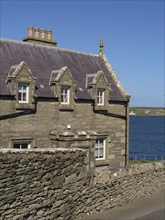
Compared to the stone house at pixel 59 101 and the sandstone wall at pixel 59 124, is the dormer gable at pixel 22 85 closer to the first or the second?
the stone house at pixel 59 101

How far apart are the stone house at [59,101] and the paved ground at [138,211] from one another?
10.6 feet

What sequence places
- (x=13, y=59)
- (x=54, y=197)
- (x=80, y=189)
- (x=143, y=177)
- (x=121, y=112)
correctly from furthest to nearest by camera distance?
(x=121, y=112), (x=13, y=59), (x=143, y=177), (x=80, y=189), (x=54, y=197)

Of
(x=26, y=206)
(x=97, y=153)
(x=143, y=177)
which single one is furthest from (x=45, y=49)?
(x=26, y=206)

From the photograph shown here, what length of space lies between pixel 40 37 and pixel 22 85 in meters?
6.60

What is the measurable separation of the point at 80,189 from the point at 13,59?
10746mm

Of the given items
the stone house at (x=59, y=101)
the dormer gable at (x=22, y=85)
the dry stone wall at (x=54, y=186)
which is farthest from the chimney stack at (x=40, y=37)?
the dry stone wall at (x=54, y=186)

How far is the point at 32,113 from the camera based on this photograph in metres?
19.3

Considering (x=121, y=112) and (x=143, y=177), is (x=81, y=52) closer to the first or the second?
(x=121, y=112)

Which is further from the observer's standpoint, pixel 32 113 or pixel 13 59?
pixel 13 59

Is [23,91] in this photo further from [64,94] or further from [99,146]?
[99,146]

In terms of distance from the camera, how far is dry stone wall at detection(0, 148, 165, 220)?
10.1 meters

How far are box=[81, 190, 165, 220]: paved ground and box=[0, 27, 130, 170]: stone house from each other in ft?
10.6

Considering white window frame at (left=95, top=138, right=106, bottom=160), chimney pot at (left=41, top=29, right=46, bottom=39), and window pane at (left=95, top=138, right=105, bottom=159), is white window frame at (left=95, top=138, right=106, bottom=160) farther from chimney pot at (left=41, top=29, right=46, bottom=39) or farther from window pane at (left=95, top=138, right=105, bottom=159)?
chimney pot at (left=41, top=29, right=46, bottom=39)

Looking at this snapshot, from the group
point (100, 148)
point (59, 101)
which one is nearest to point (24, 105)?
point (59, 101)
